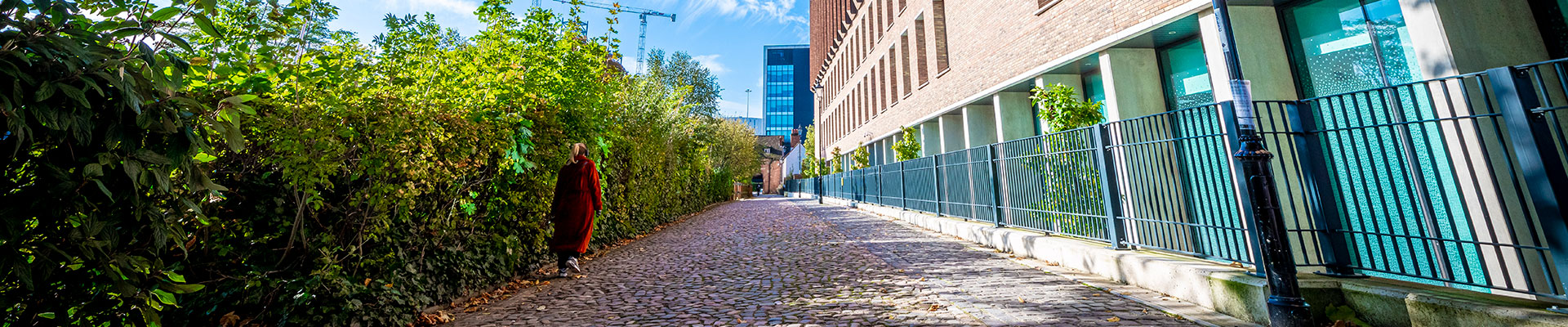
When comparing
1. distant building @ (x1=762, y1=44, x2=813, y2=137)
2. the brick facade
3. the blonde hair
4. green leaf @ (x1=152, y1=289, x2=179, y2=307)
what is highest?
distant building @ (x1=762, y1=44, x2=813, y2=137)

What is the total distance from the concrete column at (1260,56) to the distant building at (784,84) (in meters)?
81.0

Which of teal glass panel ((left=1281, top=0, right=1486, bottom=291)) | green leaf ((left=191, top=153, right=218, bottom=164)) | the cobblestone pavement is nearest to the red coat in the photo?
the cobblestone pavement

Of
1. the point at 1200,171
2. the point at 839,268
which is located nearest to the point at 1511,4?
the point at 1200,171

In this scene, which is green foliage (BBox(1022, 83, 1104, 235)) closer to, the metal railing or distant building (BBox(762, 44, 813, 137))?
the metal railing

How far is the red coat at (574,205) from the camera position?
18.2ft

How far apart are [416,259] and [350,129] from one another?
3.68 feet

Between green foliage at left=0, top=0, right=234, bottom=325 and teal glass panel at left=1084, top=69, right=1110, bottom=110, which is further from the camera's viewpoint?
teal glass panel at left=1084, top=69, right=1110, bottom=110

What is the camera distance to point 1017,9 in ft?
36.7

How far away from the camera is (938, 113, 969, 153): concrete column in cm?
1546

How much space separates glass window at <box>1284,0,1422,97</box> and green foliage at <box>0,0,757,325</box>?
8371 millimetres

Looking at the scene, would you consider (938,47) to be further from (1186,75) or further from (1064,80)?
(1186,75)

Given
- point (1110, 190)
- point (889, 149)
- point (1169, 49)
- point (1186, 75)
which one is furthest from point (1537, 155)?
point (889, 149)

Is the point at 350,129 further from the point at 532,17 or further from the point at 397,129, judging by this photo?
the point at 532,17

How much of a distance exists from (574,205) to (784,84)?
3415 inches
